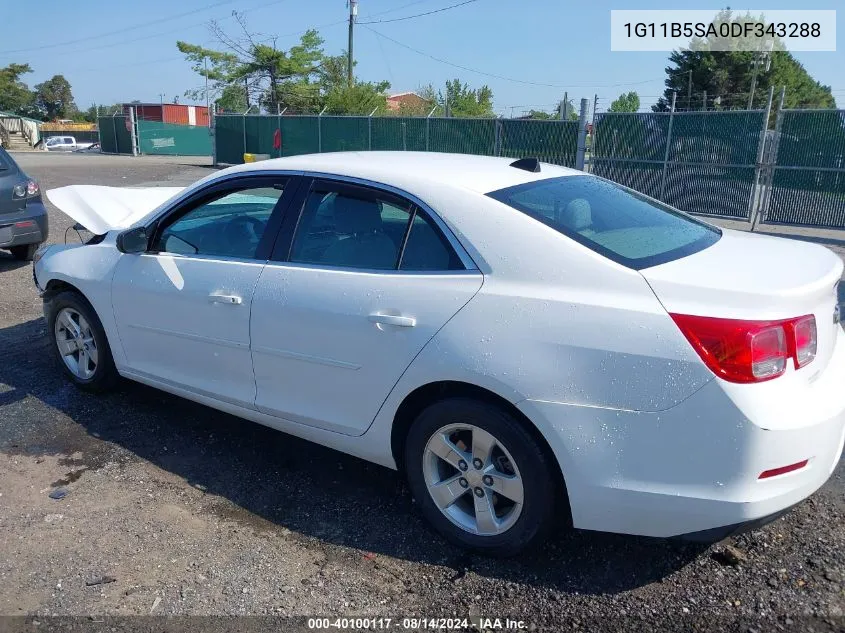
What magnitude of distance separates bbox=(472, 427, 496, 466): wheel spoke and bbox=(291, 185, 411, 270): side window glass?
32.7 inches

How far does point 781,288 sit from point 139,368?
3416 millimetres

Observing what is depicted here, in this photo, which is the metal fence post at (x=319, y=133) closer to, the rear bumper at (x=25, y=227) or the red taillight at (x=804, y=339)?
the rear bumper at (x=25, y=227)

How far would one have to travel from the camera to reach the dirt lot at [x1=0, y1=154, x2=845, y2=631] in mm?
2734

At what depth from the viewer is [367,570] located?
2.97 m

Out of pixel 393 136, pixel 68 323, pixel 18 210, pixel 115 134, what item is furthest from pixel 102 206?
pixel 115 134

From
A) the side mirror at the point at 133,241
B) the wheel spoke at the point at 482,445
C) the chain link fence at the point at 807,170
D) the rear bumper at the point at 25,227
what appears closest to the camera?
the wheel spoke at the point at 482,445

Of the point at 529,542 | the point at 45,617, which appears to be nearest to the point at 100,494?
the point at 45,617

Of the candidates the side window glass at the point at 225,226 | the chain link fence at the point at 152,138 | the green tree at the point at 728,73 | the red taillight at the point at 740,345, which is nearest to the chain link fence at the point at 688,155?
the side window glass at the point at 225,226

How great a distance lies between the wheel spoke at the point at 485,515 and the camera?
2951 mm

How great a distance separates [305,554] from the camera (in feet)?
10.1

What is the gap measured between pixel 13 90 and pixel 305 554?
3902 inches

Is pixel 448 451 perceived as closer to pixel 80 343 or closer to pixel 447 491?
pixel 447 491

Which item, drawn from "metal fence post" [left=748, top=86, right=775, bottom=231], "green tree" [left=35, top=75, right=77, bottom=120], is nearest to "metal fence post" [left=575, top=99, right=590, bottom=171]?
"metal fence post" [left=748, top=86, right=775, bottom=231]

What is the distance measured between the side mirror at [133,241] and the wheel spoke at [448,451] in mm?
2133
